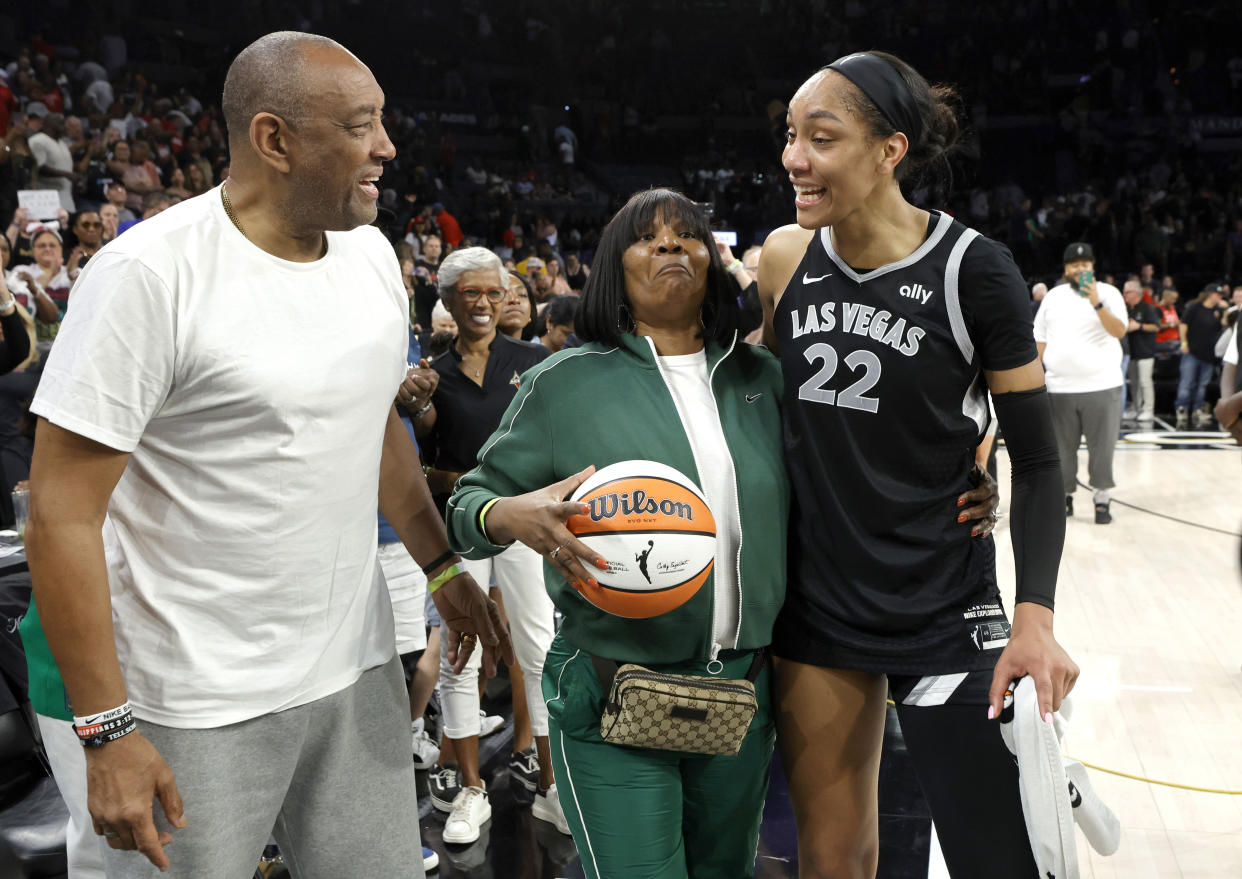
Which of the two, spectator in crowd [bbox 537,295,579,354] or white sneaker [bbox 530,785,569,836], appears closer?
white sneaker [bbox 530,785,569,836]

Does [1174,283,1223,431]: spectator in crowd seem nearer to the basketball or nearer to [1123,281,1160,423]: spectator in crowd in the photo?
[1123,281,1160,423]: spectator in crowd

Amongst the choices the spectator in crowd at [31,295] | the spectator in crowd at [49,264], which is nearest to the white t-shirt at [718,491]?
the spectator in crowd at [31,295]

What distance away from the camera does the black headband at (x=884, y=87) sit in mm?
1981

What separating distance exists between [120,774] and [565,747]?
84cm

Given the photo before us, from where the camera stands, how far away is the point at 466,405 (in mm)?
3580

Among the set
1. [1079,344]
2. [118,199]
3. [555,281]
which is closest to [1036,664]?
[1079,344]

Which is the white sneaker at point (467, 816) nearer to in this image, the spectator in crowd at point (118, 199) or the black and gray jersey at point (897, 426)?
the black and gray jersey at point (897, 426)

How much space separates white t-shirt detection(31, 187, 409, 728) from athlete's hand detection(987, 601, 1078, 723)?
110 centimetres

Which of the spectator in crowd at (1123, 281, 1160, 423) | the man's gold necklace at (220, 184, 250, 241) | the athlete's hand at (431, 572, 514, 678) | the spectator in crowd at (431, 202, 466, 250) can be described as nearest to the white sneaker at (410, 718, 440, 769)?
the athlete's hand at (431, 572, 514, 678)

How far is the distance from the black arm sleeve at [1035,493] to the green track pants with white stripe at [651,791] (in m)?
0.53

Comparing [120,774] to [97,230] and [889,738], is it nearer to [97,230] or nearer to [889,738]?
[889,738]

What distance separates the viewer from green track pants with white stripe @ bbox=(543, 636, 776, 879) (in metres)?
1.98

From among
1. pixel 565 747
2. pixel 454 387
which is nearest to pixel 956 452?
pixel 565 747

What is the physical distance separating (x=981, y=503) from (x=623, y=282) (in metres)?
0.79
